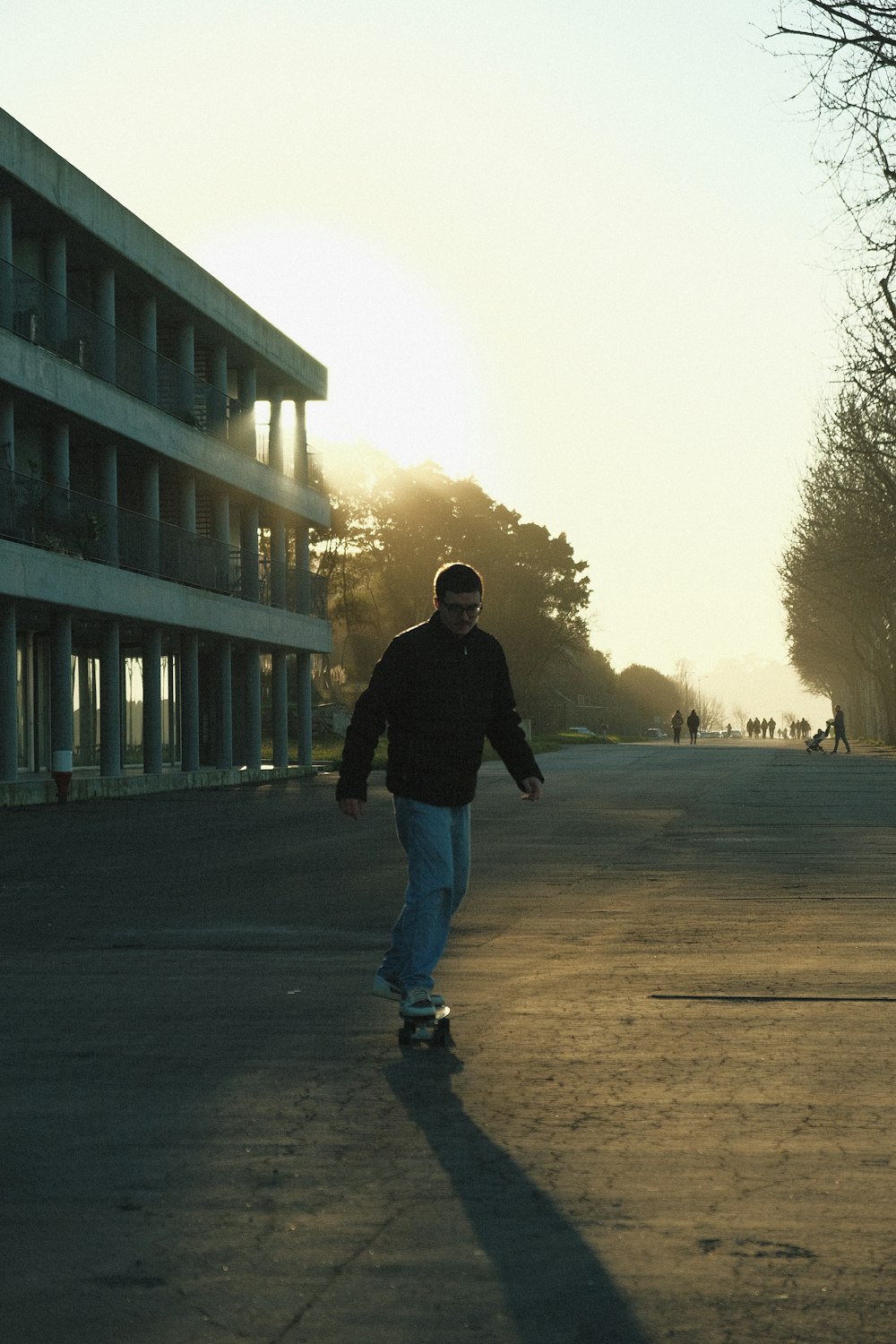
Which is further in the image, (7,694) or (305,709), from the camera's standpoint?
(305,709)

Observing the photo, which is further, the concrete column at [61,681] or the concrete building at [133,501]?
the concrete column at [61,681]

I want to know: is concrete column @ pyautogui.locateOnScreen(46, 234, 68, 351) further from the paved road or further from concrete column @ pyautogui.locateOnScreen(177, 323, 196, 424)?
the paved road

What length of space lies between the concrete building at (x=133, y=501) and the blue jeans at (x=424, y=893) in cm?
2381

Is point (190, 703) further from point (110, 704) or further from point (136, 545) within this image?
point (136, 545)

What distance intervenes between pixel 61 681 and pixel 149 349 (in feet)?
27.0

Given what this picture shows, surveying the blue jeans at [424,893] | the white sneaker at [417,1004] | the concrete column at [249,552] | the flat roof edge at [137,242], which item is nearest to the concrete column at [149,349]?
the flat roof edge at [137,242]

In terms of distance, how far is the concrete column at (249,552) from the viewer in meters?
46.2

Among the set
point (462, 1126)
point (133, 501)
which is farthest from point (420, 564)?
point (462, 1126)

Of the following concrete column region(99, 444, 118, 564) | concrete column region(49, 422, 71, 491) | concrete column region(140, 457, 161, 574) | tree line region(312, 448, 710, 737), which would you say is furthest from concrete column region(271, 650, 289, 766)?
tree line region(312, 448, 710, 737)

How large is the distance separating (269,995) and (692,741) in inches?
3328

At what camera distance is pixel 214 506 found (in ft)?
148

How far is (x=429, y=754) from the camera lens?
7418mm

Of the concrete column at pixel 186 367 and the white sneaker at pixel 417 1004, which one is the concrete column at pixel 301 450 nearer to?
the concrete column at pixel 186 367

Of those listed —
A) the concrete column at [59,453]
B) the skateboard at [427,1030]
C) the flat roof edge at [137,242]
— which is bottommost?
the skateboard at [427,1030]
